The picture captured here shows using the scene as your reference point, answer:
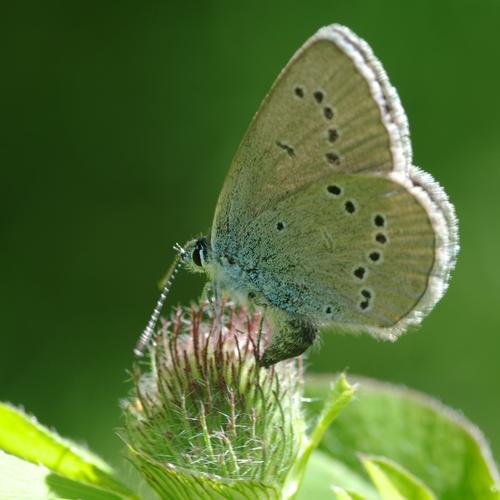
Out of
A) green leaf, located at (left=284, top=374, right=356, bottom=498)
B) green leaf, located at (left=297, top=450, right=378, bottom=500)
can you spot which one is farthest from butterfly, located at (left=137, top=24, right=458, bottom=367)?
green leaf, located at (left=297, top=450, right=378, bottom=500)

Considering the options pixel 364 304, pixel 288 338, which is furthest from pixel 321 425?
pixel 364 304

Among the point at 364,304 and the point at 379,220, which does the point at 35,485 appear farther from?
the point at 379,220

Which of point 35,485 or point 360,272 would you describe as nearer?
point 35,485

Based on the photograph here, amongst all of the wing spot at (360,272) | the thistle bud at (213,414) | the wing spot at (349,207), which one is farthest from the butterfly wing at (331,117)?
the thistle bud at (213,414)

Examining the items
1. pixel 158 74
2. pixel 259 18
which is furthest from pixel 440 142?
pixel 158 74

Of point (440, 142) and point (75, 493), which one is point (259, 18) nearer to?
point (440, 142)

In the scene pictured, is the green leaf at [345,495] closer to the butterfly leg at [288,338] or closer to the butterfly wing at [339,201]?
the butterfly leg at [288,338]

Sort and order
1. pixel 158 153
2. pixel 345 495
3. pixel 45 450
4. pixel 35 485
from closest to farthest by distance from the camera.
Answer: pixel 345 495 < pixel 35 485 < pixel 45 450 < pixel 158 153
